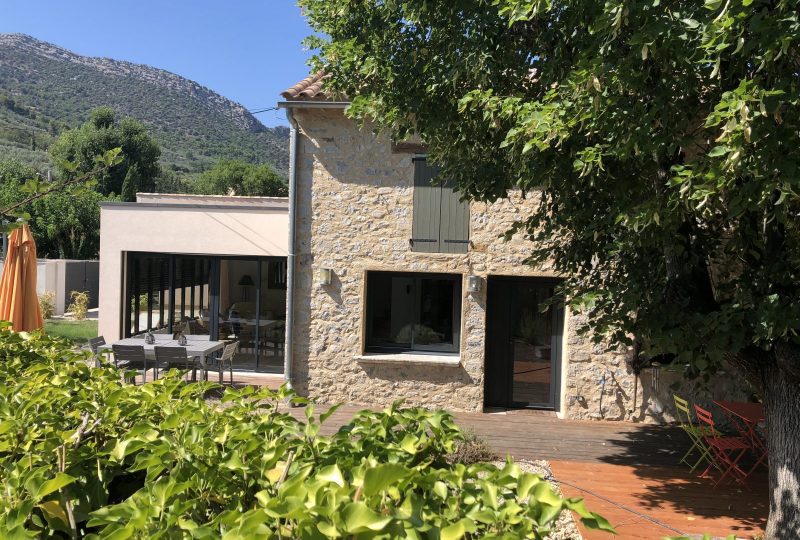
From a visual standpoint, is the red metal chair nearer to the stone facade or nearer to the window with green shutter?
the stone facade

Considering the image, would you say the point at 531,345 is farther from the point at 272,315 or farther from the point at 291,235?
the point at 272,315

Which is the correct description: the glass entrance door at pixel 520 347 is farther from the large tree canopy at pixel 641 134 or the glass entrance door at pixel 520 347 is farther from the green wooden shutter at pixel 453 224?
the large tree canopy at pixel 641 134

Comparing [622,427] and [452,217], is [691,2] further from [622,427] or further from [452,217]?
[622,427]

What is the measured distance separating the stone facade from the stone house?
0.05ft


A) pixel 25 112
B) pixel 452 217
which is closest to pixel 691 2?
pixel 452 217

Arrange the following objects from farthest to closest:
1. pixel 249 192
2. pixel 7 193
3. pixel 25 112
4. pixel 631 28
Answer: pixel 25 112, pixel 249 192, pixel 7 193, pixel 631 28

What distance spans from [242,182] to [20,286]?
45.7m

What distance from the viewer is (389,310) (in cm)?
995

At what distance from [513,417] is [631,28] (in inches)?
252

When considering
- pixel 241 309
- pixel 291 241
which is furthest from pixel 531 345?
pixel 241 309

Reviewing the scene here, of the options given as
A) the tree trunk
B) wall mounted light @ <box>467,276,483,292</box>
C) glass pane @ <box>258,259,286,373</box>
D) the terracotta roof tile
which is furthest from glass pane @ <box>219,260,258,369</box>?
the tree trunk

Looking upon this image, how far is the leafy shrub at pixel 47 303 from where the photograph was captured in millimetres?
20406

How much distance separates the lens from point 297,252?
31.4ft

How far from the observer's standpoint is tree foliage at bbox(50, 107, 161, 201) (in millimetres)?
46219
